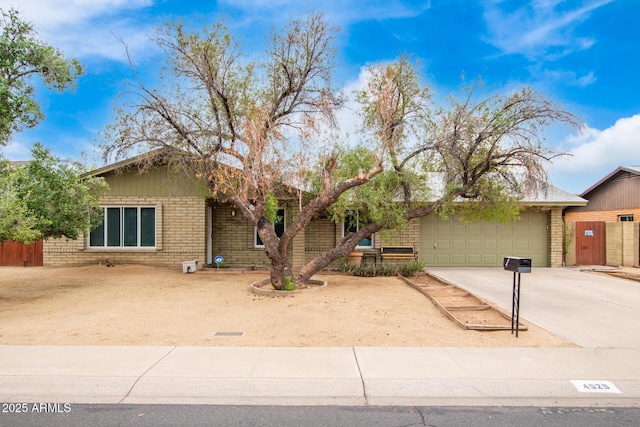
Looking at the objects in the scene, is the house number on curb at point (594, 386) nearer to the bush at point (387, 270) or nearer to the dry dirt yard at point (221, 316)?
the dry dirt yard at point (221, 316)

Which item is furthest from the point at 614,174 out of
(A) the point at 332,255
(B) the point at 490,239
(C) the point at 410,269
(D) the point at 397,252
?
(A) the point at 332,255

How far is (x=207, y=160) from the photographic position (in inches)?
455

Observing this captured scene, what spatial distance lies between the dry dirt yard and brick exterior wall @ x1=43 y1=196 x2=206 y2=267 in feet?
8.23

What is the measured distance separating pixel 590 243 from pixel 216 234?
15.5m

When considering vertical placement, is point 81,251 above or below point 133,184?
below

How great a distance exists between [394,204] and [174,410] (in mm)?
8979

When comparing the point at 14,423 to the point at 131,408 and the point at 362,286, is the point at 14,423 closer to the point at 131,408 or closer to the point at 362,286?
the point at 131,408

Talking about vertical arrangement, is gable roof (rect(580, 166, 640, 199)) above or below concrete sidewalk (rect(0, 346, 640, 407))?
above

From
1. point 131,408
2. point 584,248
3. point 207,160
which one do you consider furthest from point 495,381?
point 584,248

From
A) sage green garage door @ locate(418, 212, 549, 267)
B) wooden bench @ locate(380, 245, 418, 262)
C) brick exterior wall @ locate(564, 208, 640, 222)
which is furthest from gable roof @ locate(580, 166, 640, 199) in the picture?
wooden bench @ locate(380, 245, 418, 262)

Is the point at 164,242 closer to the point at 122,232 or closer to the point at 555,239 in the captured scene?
the point at 122,232

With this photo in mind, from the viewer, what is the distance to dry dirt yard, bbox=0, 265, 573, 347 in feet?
22.6

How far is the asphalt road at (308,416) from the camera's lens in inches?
165

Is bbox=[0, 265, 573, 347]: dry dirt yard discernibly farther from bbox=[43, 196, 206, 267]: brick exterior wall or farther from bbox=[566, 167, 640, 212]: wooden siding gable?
bbox=[566, 167, 640, 212]: wooden siding gable
